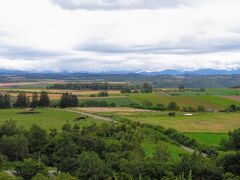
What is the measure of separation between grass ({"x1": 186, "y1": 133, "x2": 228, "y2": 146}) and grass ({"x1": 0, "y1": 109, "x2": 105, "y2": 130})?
834 inches

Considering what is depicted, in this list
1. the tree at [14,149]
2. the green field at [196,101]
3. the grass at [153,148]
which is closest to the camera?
the tree at [14,149]

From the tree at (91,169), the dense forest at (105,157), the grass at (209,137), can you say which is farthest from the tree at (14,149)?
the grass at (209,137)

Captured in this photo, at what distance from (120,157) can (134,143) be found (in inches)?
375

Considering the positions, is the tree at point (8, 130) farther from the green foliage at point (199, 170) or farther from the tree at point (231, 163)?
the tree at point (231, 163)

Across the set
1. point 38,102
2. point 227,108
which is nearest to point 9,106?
point 38,102

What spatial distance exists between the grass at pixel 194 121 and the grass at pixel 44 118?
11.7m

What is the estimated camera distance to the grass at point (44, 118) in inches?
3701

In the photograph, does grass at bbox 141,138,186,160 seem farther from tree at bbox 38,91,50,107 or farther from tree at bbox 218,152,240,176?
tree at bbox 38,91,50,107

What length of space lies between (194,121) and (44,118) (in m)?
34.0

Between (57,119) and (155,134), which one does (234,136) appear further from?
(57,119)

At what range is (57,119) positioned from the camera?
103 meters

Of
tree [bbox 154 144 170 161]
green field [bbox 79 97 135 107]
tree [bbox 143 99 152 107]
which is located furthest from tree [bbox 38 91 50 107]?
tree [bbox 154 144 170 161]

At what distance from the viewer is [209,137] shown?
84562mm

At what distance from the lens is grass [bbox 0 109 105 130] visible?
94.0m
